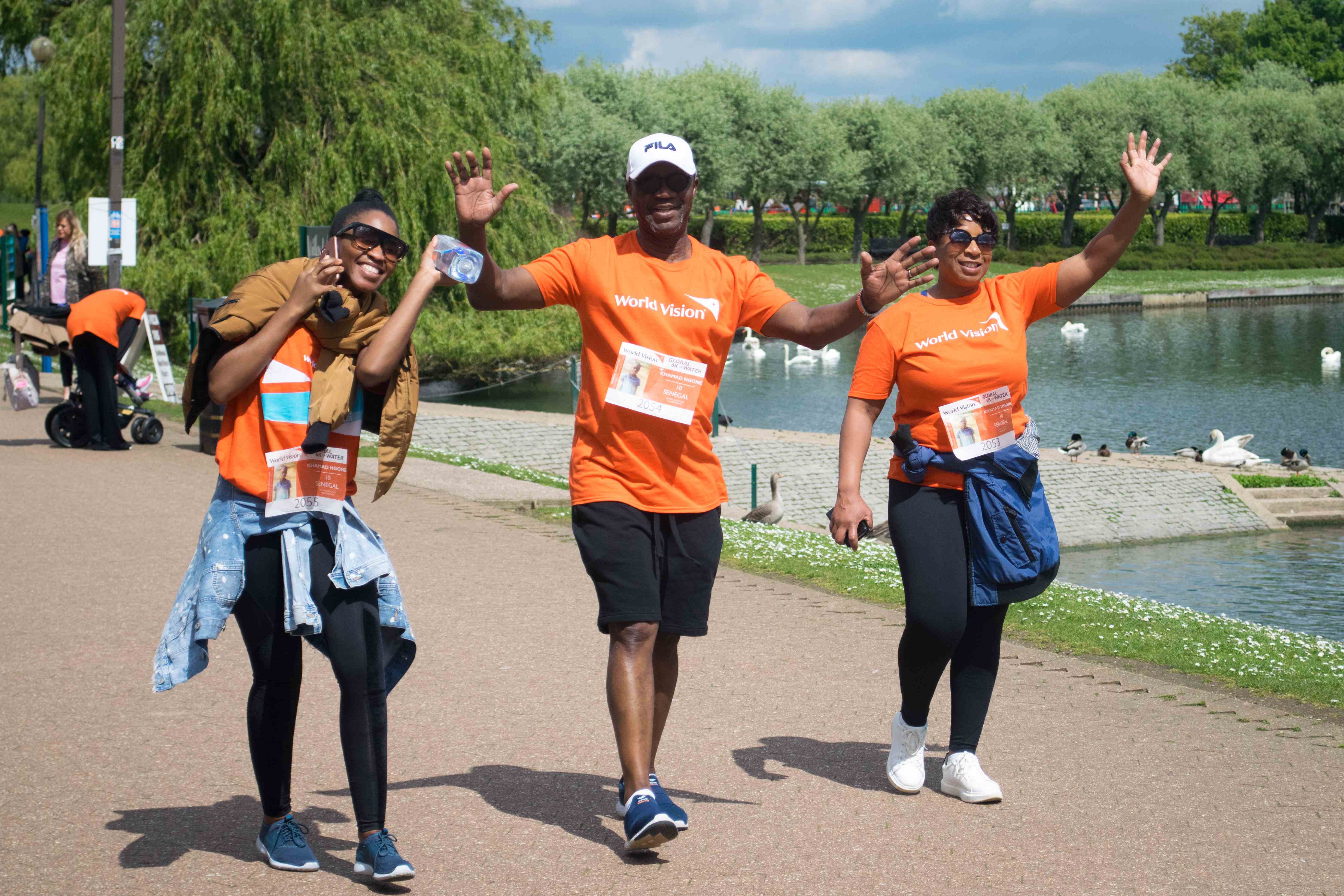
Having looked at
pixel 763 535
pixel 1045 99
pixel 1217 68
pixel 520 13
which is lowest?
pixel 763 535

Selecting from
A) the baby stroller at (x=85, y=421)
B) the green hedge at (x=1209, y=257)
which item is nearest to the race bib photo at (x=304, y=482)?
the baby stroller at (x=85, y=421)

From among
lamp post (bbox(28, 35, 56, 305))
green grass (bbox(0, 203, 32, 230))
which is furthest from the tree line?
lamp post (bbox(28, 35, 56, 305))

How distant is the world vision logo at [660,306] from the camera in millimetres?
4453

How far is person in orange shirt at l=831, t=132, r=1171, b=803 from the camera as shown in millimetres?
4797

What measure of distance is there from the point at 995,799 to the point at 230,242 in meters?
22.8

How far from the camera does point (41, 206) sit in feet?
94.4

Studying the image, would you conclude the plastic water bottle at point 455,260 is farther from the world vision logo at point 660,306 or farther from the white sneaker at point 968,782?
the white sneaker at point 968,782

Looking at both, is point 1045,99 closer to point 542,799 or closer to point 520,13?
point 520,13

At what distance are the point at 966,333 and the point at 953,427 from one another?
1.07 feet

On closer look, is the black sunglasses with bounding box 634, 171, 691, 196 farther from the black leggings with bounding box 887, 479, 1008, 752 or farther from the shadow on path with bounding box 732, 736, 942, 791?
the shadow on path with bounding box 732, 736, 942, 791

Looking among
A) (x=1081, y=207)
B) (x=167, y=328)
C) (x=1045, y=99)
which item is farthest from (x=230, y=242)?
(x=1081, y=207)

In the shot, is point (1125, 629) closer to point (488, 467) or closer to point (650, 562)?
point (650, 562)

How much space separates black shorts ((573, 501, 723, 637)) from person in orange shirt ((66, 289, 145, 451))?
11.4m

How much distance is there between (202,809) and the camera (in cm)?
462
